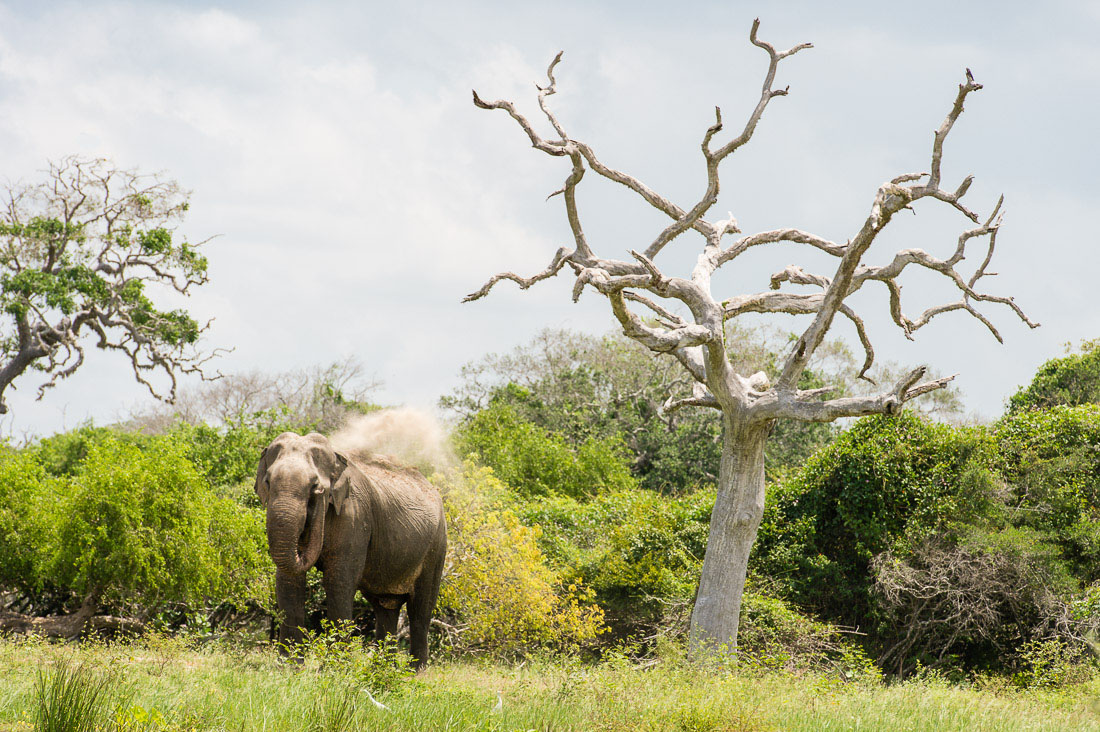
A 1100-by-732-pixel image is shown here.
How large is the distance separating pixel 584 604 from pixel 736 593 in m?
3.28

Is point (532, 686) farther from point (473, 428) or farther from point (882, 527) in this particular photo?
point (473, 428)

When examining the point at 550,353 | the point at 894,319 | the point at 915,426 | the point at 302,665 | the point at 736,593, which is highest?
the point at 550,353

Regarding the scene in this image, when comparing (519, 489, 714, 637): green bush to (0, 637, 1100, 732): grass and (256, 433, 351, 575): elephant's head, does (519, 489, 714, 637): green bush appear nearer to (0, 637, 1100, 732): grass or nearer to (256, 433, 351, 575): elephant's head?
(0, 637, 1100, 732): grass

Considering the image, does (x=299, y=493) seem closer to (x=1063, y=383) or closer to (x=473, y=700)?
(x=473, y=700)

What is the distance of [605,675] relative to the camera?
8.10 metres

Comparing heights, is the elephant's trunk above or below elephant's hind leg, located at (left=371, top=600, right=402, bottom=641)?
above

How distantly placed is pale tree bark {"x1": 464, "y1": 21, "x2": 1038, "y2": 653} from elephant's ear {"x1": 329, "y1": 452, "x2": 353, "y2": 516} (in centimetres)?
352

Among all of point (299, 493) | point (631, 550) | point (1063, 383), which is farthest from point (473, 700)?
point (1063, 383)

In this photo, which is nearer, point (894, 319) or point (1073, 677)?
point (1073, 677)

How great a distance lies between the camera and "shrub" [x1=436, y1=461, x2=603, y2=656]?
504 inches

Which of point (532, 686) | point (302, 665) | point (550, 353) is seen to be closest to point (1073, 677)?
point (532, 686)

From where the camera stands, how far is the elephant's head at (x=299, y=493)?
867 centimetres

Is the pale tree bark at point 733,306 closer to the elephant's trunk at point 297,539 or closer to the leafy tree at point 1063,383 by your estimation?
the elephant's trunk at point 297,539

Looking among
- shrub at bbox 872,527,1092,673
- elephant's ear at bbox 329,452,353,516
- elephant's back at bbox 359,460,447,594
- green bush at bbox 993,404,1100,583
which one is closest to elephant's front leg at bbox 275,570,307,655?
elephant's ear at bbox 329,452,353,516
